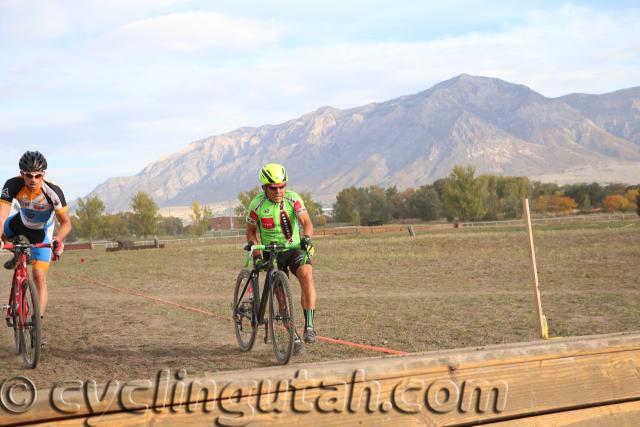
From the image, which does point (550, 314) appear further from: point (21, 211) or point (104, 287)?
point (104, 287)

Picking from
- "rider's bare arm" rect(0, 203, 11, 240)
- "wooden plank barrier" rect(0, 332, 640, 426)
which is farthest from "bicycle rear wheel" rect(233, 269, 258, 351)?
"wooden plank barrier" rect(0, 332, 640, 426)

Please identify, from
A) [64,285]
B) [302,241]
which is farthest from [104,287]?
[302,241]

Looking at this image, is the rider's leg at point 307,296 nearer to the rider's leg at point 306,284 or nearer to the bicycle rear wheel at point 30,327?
the rider's leg at point 306,284

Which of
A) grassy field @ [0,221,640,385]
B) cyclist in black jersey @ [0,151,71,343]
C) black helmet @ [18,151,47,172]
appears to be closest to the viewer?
black helmet @ [18,151,47,172]

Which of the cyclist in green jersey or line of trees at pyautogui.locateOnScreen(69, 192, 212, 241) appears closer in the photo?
the cyclist in green jersey

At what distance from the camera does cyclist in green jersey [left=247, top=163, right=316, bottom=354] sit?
722cm

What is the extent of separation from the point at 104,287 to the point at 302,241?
1405 centimetres

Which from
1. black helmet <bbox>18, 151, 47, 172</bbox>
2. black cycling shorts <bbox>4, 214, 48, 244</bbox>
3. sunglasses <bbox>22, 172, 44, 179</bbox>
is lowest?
black cycling shorts <bbox>4, 214, 48, 244</bbox>

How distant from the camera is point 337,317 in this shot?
1138cm

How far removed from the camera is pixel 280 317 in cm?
705

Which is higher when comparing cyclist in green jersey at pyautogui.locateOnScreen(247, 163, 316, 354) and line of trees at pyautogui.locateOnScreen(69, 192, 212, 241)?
line of trees at pyautogui.locateOnScreen(69, 192, 212, 241)

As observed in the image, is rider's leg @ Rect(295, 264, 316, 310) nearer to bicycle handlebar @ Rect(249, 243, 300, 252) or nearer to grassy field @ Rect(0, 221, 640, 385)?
bicycle handlebar @ Rect(249, 243, 300, 252)

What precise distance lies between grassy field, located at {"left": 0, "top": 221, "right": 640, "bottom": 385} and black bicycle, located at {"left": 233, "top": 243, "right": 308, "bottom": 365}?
32 centimetres

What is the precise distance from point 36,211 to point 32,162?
27.2 inches
